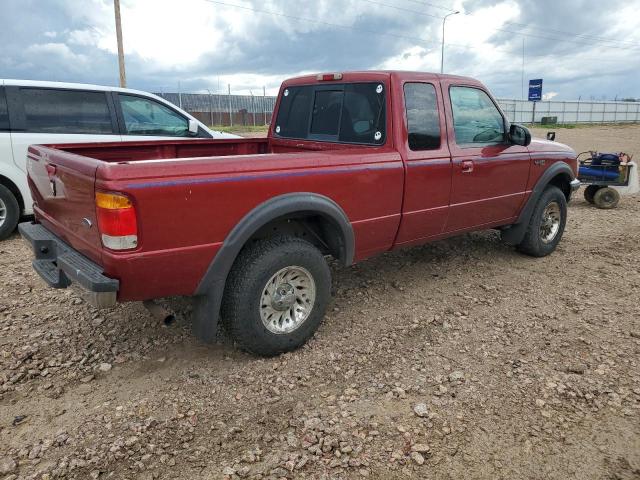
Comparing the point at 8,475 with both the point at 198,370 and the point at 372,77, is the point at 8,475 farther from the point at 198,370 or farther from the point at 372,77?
the point at 372,77

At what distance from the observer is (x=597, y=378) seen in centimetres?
324

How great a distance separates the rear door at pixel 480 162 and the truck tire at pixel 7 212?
16.3ft

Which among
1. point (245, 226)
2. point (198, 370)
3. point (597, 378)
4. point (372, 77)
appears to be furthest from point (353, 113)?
point (597, 378)

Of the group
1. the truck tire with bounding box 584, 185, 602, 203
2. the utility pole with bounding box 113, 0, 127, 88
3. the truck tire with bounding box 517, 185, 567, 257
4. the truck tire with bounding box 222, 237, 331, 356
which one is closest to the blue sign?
the utility pole with bounding box 113, 0, 127, 88

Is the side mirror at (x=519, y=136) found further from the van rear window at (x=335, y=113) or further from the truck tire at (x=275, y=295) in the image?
the truck tire at (x=275, y=295)

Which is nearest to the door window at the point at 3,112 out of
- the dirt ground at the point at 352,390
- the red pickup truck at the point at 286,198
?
the dirt ground at the point at 352,390

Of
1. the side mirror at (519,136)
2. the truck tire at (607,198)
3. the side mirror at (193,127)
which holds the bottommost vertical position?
the truck tire at (607,198)

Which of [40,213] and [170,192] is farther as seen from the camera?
[40,213]

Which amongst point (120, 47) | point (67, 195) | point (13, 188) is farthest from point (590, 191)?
point (120, 47)

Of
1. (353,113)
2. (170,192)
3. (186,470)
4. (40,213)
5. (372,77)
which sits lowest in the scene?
(186,470)

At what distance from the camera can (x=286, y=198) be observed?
10.5 feet

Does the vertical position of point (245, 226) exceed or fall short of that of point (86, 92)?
it falls short

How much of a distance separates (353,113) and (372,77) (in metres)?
0.32

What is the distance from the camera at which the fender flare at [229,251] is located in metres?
3.00
